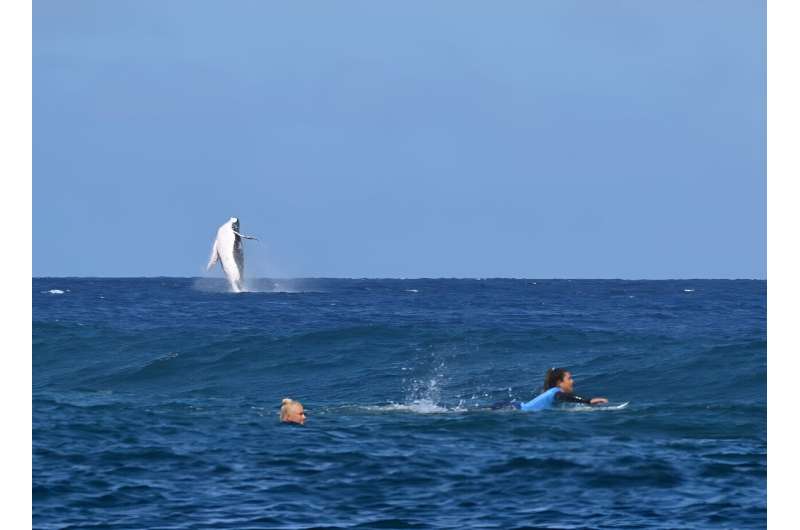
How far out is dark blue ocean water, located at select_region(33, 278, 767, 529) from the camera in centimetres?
1464

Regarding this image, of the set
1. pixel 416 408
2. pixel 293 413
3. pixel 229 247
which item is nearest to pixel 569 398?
pixel 416 408

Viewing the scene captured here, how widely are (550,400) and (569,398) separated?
0.35 meters

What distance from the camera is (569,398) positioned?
22.1 m

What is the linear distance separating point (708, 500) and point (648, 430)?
538 centimetres

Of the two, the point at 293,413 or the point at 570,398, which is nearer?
the point at 293,413

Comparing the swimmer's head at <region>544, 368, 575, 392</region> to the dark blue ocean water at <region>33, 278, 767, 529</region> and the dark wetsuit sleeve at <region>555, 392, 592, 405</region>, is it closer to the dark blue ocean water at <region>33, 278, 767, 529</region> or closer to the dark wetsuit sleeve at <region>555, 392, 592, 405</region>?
the dark wetsuit sleeve at <region>555, 392, 592, 405</region>

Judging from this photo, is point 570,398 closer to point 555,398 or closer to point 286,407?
point 555,398

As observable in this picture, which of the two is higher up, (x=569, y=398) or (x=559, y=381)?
(x=559, y=381)

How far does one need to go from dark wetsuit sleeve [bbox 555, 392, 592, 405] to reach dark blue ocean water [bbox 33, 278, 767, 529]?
0.24 metres

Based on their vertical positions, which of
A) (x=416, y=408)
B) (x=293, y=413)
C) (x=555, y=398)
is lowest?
(x=416, y=408)

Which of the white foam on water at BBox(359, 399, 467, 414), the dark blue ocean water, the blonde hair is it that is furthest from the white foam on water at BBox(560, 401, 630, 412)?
the blonde hair

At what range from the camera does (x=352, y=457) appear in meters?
17.5

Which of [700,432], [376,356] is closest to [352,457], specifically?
[700,432]

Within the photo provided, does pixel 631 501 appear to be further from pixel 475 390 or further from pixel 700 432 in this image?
pixel 475 390
